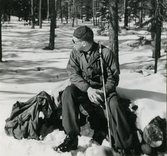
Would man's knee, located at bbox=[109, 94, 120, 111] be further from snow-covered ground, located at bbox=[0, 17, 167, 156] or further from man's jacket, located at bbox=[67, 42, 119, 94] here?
snow-covered ground, located at bbox=[0, 17, 167, 156]

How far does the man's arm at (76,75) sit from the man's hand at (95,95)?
8cm

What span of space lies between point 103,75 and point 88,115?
631 mm

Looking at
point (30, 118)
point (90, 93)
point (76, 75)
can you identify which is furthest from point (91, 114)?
point (30, 118)

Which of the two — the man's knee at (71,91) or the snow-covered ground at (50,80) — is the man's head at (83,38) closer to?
the man's knee at (71,91)

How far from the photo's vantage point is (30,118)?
4055 millimetres

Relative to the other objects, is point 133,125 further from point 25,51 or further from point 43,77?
point 25,51

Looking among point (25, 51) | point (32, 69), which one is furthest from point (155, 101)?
point (25, 51)

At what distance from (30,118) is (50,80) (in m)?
5.03

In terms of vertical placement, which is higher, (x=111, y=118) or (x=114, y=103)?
(x=114, y=103)

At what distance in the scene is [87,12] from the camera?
3806 centimetres

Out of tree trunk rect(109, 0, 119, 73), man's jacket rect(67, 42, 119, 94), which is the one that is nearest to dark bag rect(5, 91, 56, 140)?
man's jacket rect(67, 42, 119, 94)

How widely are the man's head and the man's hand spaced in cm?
60

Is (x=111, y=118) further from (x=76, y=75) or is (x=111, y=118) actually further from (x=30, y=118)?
(x=30, y=118)

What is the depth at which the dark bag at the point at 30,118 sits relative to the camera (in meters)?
4.00
